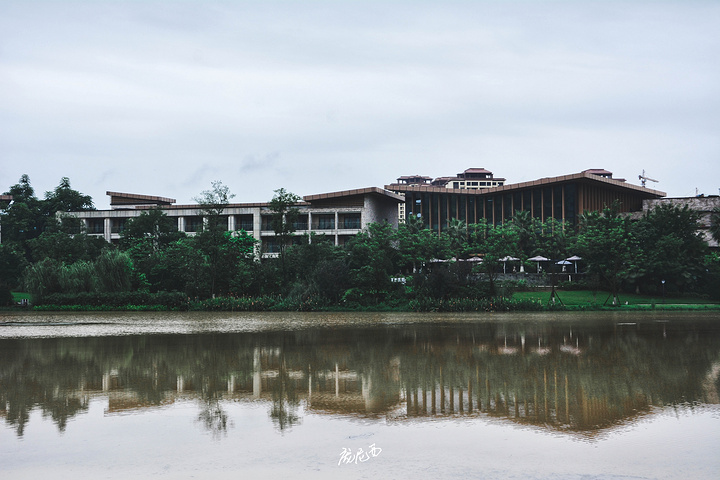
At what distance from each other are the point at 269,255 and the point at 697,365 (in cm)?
6294

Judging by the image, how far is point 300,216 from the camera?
266ft

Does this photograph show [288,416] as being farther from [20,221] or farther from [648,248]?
[20,221]

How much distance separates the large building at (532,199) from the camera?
83000 millimetres

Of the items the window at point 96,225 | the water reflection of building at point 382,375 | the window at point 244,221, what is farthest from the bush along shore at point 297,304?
the window at point 96,225

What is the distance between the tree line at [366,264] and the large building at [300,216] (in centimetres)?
1170

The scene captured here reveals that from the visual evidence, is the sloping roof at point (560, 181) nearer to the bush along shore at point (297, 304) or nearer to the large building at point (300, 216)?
the large building at point (300, 216)

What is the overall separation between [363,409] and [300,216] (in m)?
68.9

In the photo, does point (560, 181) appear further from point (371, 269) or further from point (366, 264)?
point (371, 269)

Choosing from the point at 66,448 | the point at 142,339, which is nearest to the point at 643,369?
the point at 66,448

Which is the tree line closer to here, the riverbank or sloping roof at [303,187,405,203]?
the riverbank

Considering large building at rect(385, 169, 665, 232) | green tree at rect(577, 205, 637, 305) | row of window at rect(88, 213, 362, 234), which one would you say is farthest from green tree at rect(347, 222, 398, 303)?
large building at rect(385, 169, 665, 232)

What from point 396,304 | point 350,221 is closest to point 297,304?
point 396,304

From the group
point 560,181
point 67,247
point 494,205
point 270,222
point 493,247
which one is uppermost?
point 560,181

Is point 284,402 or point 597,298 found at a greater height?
point 284,402
